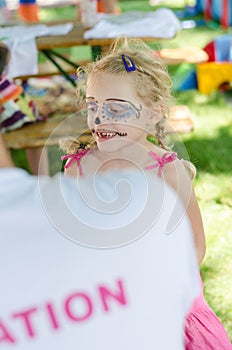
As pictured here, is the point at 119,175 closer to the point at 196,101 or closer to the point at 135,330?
the point at 135,330


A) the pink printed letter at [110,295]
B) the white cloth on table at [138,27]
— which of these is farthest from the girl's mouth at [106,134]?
the white cloth on table at [138,27]

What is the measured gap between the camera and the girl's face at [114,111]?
1633mm

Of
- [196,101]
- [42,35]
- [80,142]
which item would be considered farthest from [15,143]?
[196,101]

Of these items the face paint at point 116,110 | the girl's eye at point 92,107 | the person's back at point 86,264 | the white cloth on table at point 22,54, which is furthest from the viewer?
the white cloth on table at point 22,54

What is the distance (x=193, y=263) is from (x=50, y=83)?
4297mm

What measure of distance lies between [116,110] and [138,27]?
223 cm

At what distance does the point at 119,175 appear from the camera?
3.22 feet

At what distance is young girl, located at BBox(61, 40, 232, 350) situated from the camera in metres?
1.65

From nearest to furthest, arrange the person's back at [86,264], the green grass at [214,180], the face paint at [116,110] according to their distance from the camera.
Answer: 1. the person's back at [86,264]
2. the face paint at [116,110]
3. the green grass at [214,180]

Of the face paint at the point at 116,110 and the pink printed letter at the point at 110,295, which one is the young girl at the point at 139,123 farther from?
the pink printed letter at the point at 110,295

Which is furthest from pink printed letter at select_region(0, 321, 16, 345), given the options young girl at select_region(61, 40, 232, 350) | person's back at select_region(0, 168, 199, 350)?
young girl at select_region(61, 40, 232, 350)

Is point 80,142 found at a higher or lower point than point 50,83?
higher

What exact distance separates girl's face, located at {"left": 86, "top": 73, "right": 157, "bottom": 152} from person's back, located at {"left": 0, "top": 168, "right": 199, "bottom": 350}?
2.02 feet

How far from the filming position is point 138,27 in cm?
374
